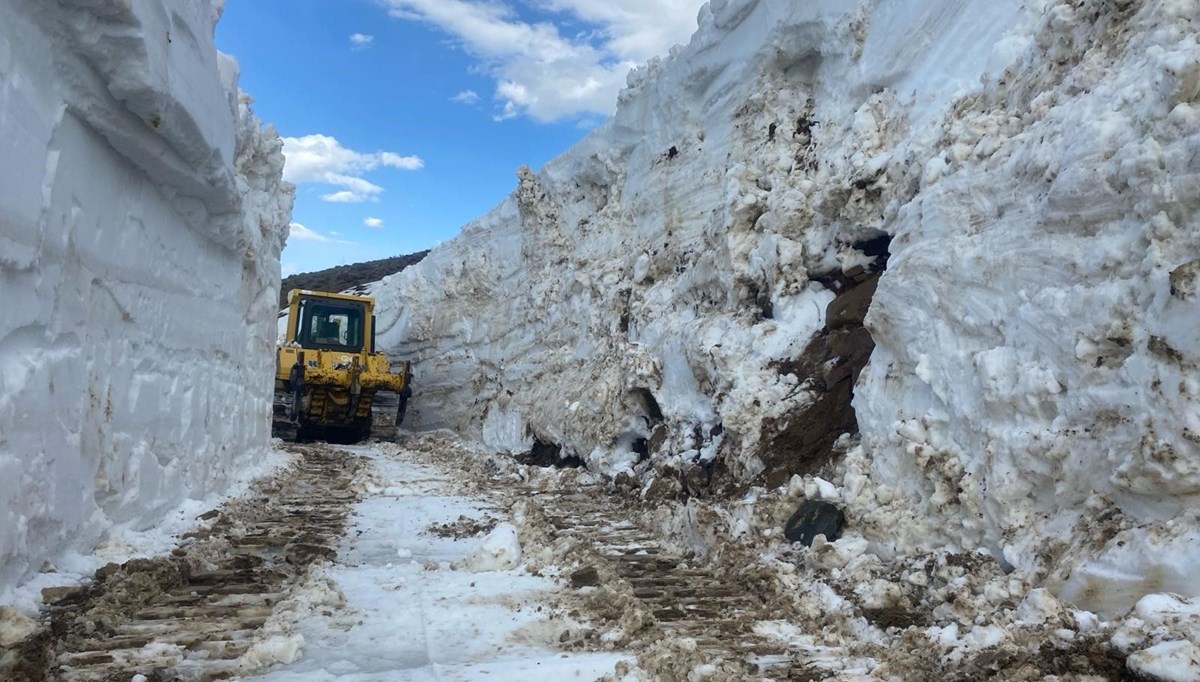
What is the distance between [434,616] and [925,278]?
3.10 meters

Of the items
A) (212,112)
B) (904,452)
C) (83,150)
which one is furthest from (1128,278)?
(212,112)

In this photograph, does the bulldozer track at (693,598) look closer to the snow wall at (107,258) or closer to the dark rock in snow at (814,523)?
the dark rock in snow at (814,523)

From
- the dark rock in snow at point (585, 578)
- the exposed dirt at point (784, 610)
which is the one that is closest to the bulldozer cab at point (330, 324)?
the exposed dirt at point (784, 610)

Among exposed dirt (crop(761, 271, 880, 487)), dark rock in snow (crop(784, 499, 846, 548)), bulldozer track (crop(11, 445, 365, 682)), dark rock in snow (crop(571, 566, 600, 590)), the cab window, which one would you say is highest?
the cab window

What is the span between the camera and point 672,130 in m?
11.5

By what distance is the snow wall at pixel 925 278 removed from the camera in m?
3.29

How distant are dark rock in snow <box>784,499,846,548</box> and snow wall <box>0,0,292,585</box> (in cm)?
366

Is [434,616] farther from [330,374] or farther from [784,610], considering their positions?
[330,374]

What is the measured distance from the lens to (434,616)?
397 centimetres

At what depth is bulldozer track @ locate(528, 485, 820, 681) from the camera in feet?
11.2

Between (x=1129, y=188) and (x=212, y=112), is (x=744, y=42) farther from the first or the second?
(x=1129, y=188)

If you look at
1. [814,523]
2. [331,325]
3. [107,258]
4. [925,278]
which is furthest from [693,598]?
[331,325]

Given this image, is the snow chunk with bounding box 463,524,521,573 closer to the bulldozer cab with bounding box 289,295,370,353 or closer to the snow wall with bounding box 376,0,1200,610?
the snow wall with bounding box 376,0,1200,610

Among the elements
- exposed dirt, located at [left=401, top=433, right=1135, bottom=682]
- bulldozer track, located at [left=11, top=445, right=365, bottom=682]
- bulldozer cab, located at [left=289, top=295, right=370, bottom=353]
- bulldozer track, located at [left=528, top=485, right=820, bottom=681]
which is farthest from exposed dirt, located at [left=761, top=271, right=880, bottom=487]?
bulldozer cab, located at [left=289, top=295, right=370, bottom=353]
